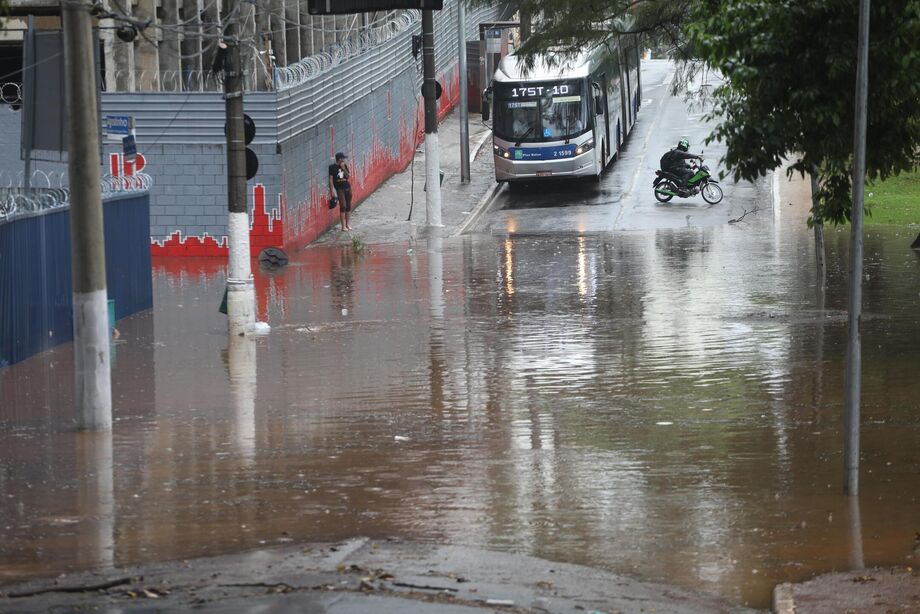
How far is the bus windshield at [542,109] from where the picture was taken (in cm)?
3419

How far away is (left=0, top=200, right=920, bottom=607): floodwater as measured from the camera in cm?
879

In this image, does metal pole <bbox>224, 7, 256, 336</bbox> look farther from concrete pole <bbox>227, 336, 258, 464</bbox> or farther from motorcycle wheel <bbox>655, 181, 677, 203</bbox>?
motorcycle wheel <bbox>655, 181, 677, 203</bbox>

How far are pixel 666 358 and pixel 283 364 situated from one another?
175 inches

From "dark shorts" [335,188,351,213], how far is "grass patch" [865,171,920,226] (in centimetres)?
1143

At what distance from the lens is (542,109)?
112 ft

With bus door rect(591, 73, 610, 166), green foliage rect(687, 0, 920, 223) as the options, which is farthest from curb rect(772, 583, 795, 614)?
bus door rect(591, 73, 610, 166)

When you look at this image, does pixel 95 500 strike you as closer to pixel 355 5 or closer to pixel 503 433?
pixel 503 433

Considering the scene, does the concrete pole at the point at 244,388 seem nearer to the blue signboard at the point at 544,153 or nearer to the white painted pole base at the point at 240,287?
the white painted pole base at the point at 240,287

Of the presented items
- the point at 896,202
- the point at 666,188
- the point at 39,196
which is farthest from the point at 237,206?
the point at 896,202

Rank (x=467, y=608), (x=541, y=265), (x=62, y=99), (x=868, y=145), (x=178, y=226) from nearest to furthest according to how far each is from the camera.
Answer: (x=467, y=608), (x=868, y=145), (x=62, y=99), (x=541, y=265), (x=178, y=226)

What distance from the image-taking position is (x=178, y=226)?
28.2 metres

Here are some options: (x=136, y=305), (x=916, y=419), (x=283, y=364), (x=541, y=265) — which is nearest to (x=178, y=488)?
(x=283, y=364)

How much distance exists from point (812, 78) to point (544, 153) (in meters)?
22.1

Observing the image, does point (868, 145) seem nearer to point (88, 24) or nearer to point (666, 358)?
point (666, 358)
